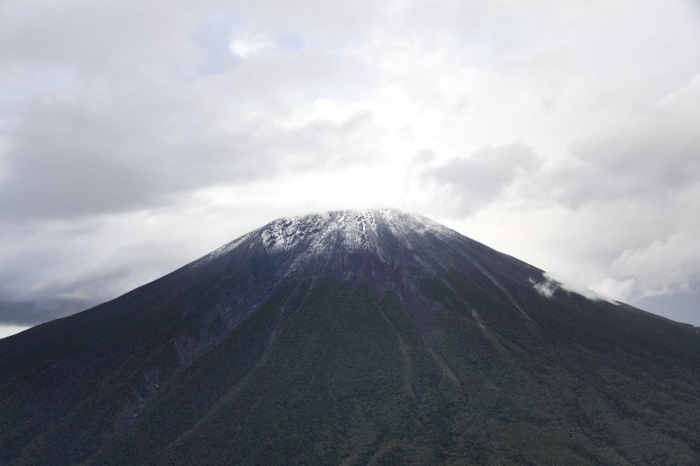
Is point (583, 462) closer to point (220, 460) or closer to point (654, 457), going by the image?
point (654, 457)

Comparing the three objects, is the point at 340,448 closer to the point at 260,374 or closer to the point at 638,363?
the point at 260,374

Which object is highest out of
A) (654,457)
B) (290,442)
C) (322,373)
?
(322,373)

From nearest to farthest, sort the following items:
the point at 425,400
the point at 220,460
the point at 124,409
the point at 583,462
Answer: the point at 583,462, the point at 220,460, the point at 425,400, the point at 124,409

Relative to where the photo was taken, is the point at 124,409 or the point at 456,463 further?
the point at 124,409

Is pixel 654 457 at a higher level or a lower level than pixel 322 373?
lower

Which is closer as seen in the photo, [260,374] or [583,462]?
[583,462]

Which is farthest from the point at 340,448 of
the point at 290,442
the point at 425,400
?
the point at 425,400

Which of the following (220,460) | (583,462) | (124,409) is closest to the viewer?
(583,462)

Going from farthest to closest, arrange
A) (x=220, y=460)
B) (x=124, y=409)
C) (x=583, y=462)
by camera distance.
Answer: (x=124, y=409) < (x=220, y=460) < (x=583, y=462)

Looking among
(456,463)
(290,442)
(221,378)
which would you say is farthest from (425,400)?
(221,378)
